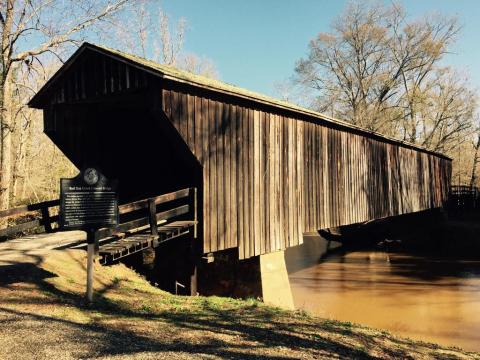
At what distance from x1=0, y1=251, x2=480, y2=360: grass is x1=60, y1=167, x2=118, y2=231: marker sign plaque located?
1226 millimetres

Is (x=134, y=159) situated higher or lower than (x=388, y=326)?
higher

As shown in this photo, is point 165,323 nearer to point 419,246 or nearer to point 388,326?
point 388,326

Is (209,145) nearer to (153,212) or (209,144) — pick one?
(209,144)

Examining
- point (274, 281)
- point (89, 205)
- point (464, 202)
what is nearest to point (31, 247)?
point (89, 205)

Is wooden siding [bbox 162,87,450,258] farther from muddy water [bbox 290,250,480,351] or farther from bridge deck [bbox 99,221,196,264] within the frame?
muddy water [bbox 290,250,480,351]

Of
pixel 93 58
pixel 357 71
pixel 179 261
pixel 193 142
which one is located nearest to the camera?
pixel 193 142

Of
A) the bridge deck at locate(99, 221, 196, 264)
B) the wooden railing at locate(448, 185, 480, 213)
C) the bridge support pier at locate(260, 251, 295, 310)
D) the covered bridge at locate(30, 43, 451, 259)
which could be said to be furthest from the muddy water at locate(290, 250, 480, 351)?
the wooden railing at locate(448, 185, 480, 213)

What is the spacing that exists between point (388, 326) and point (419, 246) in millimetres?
13566

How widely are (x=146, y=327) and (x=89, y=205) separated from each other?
2018 mm

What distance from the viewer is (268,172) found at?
33.0ft

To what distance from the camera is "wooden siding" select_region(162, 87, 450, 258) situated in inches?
329

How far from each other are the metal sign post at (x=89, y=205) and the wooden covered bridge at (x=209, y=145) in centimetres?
186

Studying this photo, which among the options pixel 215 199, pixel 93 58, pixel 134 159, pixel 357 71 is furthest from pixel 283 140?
pixel 357 71

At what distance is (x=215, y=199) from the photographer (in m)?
8.56
